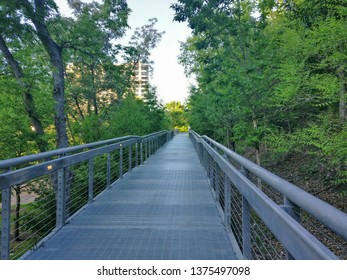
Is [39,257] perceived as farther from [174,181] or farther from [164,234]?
[174,181]

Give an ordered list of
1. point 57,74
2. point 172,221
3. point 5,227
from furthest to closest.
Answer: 1. point 57,74
2. point 172,221
3. point 5,227

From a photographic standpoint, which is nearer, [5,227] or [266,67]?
[5,227]

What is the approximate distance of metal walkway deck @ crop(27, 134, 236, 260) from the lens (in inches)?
133

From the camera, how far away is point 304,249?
1.48 metres

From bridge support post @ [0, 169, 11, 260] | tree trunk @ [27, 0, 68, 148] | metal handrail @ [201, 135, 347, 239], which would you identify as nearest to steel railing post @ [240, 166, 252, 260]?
metal handrail @ [201, 135, 347, 239]

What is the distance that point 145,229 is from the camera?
4.20 meters

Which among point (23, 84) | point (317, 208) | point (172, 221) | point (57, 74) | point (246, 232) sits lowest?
point (172, 221)

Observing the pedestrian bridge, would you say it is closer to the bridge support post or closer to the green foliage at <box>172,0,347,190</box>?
the bridge support post

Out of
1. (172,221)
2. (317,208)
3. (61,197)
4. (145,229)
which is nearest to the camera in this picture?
(317,208)

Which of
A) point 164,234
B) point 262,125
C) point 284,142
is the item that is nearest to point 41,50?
point 262,125

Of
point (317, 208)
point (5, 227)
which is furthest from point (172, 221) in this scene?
point (317, 208)

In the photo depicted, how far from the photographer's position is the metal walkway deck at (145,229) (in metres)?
3.38

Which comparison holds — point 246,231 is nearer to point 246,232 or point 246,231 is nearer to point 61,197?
point 246,232

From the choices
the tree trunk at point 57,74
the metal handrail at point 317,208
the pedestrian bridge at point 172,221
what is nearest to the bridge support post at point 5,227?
the pedestrian bridge at point 172,221
